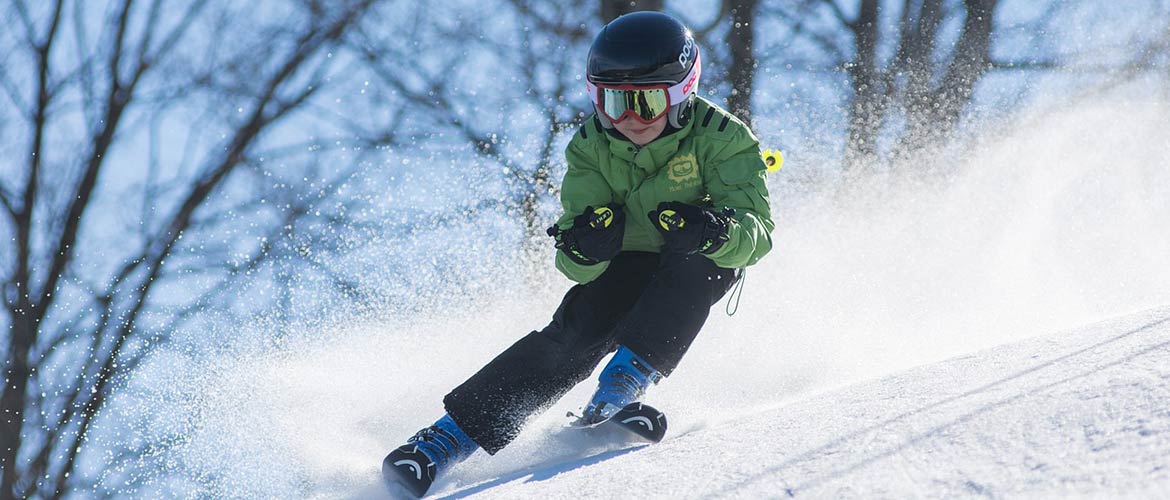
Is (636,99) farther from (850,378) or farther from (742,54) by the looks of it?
(742,54)

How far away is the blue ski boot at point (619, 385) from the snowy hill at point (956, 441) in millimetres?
295

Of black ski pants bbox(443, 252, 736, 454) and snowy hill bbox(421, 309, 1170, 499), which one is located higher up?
black ski pants bbox(443, 252, 736, 454)

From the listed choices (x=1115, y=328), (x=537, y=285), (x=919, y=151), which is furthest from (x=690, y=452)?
(x=919, y=151)

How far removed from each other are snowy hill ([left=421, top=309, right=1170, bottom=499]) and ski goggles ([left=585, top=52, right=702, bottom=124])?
0.96 meters

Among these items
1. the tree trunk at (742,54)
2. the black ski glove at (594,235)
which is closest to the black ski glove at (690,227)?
the black ski glove at (594,235)

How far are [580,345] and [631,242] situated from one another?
38cm

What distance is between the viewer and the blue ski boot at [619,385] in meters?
2.68

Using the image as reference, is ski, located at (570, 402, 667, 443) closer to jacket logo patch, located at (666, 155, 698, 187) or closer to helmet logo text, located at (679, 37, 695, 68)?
jacket logo patch, located at (666, 155, 698, 187)

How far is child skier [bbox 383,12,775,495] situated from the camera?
8.79 feet

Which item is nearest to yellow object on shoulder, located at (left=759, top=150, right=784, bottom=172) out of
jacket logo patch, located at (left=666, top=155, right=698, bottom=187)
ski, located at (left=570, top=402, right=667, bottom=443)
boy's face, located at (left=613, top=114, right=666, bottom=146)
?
jacket logo patch, located at (left=666, top=155, right=698, bottom=187)

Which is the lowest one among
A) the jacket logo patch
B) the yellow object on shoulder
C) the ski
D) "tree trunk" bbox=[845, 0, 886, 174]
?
the ski

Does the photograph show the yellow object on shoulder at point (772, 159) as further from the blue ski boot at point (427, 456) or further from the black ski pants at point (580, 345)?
the blue ski boot at point (427, 456)

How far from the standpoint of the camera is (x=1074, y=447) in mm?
1297

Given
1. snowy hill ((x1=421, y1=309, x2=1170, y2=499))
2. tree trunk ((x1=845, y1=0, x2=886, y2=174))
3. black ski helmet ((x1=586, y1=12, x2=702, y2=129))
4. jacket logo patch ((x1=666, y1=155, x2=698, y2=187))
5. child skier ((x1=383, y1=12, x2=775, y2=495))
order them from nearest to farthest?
snowy hill ((x1=421, y1=309, x2=1170, y2=499)), child skier ((x1=383, y1=12, x2=775, y2=495)), black ski helmet ((x1=586, y1=12, x2=702, y2=129)), jacket logo patch ((x1=666, y1=155, x2=698, y2=187)), tree trunk ((x1=845, y1=0, x2=886, y2=174))
